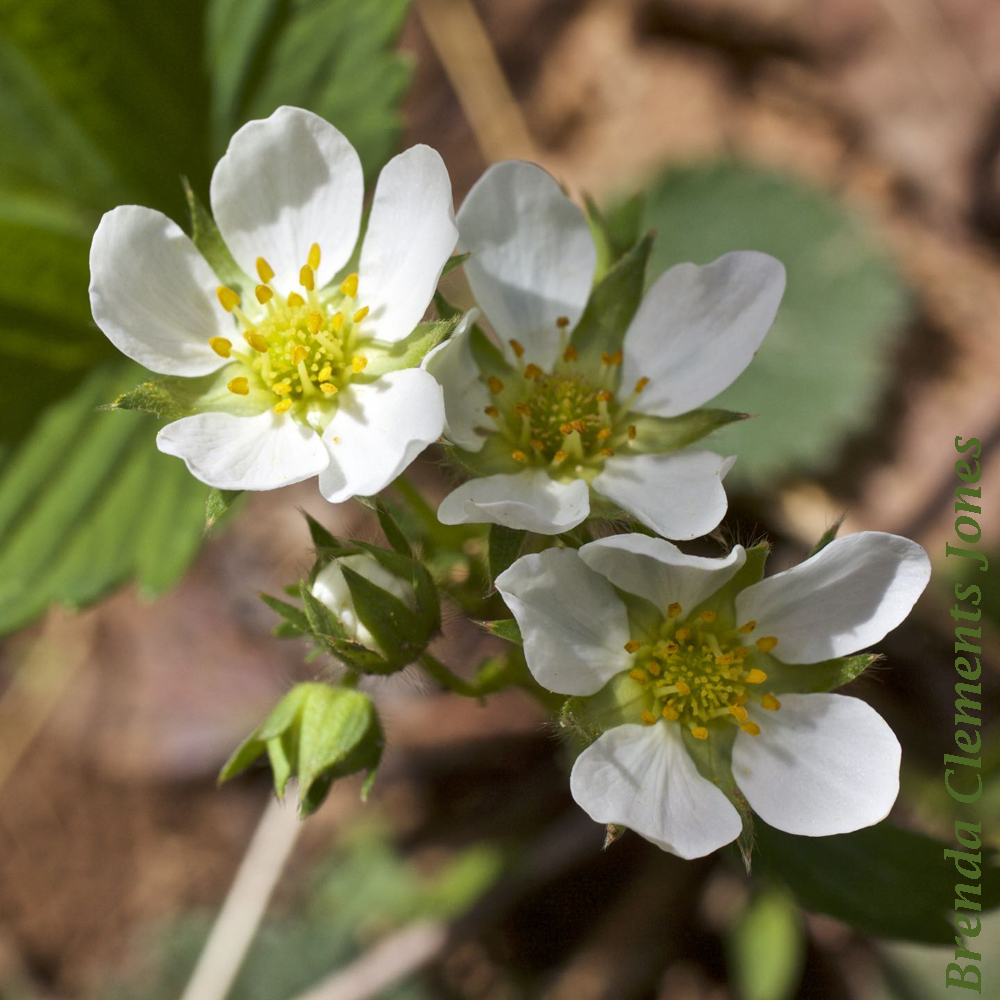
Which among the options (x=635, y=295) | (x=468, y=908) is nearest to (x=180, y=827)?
(x=468, y=908)

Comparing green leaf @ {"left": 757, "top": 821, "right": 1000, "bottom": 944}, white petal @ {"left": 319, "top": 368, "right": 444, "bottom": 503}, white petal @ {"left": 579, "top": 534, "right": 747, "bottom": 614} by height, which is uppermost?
white petal @ {"left": 319, "top": 368, "right": 444, "bottom": 503}

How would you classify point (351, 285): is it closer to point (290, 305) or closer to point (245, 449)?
point (290, 305)

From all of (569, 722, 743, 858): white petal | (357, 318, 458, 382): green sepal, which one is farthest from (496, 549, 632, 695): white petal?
(357, 318, 458, 382): green sepal

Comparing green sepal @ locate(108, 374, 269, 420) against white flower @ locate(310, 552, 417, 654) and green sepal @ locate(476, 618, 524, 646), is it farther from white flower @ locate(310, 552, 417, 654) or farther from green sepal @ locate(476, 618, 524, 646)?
green sepal @ locate(476, 618, 524, 646)

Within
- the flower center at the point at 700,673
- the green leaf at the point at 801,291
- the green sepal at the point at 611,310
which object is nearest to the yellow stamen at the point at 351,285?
the green sepal at the point at 611,310

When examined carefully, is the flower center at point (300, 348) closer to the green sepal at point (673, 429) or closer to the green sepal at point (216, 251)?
the green sepal at point (216, 251)

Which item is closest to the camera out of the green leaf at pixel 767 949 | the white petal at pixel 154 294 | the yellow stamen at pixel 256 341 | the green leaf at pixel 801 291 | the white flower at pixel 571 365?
the white petal at pixel 154 294

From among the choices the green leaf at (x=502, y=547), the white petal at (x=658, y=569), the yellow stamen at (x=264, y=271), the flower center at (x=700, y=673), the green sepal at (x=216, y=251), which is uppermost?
the green sepal at (x=216, y=251)
